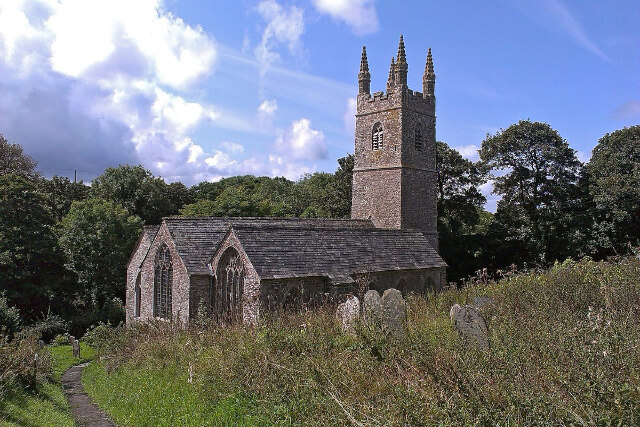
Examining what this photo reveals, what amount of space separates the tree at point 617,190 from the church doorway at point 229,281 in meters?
23.8

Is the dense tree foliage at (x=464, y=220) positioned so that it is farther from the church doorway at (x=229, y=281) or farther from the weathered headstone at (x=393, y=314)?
the weathered headstone at (x=393, y=314)

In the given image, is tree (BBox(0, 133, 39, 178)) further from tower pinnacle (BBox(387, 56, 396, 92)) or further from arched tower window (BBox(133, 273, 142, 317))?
tower pinnacle (BBox(387, 56, 396, 92))

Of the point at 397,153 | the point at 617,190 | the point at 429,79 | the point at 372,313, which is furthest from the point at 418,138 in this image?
the point at 372,313

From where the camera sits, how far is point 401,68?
30391 mm

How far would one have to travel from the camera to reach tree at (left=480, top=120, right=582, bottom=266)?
3309 cm

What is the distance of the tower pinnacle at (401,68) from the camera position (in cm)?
3028

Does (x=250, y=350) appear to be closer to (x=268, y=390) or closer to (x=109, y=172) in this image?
(x=268, y=390)

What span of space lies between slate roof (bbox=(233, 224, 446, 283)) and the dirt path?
676cm

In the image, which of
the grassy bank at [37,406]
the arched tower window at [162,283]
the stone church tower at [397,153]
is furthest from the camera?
the stone church tower at [397,153]

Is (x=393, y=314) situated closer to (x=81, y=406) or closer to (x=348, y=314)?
(x=348, y=314)

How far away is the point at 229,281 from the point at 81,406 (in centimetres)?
719

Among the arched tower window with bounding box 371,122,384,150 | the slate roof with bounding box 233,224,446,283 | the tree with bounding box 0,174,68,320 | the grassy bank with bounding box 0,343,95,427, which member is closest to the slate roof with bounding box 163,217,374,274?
the slate roof with bounding box 233,224,446,283

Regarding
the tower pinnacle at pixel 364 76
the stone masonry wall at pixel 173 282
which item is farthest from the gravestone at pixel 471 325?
the tower pinnacle at pixel 364 76

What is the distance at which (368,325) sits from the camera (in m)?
8.55
